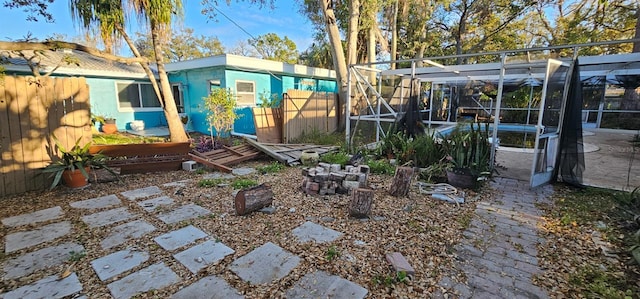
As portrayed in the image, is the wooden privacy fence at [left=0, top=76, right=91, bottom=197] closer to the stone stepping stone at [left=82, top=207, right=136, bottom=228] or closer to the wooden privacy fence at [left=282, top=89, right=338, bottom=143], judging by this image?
the stone stepping stone at [left=82, top=207, right=136, bottom=228]

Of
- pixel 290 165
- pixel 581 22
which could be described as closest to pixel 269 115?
pixel 290 165

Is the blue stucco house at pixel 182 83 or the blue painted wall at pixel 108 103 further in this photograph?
the blue painted wall at pixel 108 103

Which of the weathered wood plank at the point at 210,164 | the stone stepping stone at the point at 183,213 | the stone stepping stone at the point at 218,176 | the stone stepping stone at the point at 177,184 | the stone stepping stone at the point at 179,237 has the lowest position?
the stone stepping stone at the point at 179,237

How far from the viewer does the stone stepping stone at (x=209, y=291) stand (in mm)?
2004

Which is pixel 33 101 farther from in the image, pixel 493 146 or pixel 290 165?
pixel 493 146

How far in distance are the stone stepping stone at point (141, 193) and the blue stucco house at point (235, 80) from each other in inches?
191

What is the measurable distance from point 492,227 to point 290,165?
12.7 ft

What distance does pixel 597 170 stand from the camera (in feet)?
18.0

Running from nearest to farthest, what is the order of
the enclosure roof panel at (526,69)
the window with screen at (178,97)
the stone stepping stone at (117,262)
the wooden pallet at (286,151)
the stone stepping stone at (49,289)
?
the stone stepping stone at (49,289)
the stone stepping stone at (117,262)
the wooden pallet at (286,151)
the enclosure roof panel at (526,69)
the window with screen at (178,97)

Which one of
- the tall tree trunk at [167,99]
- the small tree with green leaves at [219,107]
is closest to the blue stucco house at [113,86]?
the tall tree trunk at [167,99]

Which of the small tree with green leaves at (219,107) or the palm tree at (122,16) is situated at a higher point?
the palm tree at (122,16)

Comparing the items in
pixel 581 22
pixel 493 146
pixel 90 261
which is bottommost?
pixel 90 261

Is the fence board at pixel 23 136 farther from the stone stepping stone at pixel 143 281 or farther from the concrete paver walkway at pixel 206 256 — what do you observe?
the stone stepping stone at pixel 143 281

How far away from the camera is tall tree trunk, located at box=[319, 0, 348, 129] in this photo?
903 cm
